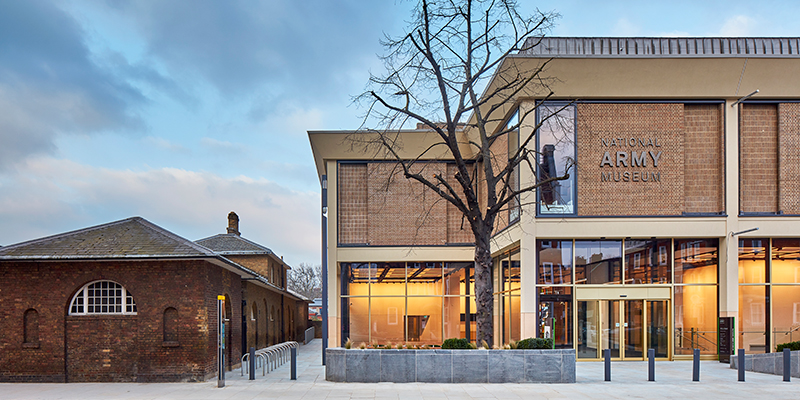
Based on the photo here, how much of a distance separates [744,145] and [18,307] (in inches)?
895

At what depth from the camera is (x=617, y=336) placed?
19.4 m

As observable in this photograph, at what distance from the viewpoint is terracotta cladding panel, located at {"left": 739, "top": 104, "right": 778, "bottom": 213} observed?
1977cm

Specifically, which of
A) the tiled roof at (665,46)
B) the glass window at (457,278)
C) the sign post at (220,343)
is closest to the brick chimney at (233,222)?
the glass window at (457,278)

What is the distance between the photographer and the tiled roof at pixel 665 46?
771 inches

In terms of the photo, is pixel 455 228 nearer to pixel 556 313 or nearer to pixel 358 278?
pixel 358 278

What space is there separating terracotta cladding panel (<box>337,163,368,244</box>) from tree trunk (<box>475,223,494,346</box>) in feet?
33.1

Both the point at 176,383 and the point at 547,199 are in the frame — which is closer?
the point at 176,383

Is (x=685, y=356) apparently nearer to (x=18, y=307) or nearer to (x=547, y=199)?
(x=547, y=199)

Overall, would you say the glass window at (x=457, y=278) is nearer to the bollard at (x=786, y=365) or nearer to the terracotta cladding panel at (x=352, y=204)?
the terracotta cladding panel at (x=352, y=204)

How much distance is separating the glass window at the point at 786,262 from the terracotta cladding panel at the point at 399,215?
12.0m

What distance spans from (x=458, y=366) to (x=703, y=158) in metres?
11.8

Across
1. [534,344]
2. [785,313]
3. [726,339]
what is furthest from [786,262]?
[534,344]

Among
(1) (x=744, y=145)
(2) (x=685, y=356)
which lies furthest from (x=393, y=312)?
(1) (x=744, y=145)

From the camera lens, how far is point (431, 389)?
13.4 m
